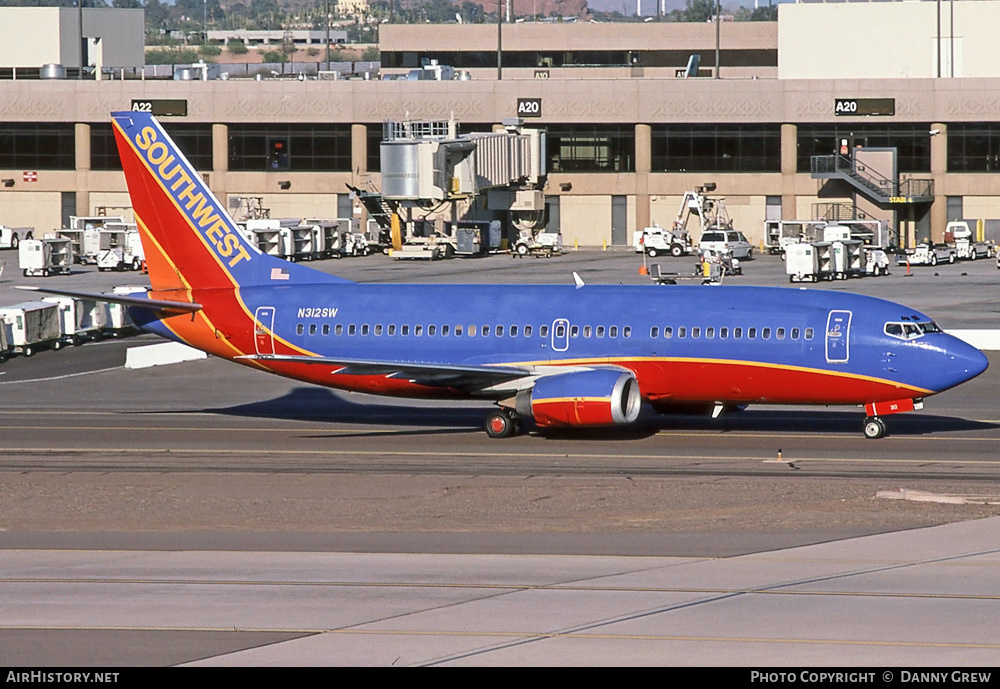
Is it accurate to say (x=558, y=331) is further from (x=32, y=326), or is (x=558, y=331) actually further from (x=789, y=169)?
(x=789, y=169)

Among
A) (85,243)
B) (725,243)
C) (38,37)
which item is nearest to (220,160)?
(85,243)

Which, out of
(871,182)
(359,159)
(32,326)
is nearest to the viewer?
(32,326)

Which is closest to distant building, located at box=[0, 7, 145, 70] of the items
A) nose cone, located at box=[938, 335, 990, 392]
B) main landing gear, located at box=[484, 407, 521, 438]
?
main landing gear, located at box=[484, 407, 521, 438]

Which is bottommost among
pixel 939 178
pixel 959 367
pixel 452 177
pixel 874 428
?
pixel 874 428

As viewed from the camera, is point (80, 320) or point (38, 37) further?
point (38, 37)

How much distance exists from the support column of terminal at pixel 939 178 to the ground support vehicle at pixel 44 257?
70387 mm

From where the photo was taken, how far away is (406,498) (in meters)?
33.3

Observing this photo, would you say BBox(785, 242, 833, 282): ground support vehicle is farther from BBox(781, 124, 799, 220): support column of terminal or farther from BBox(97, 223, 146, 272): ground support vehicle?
BBox(97, 223, 146, 272): ground support vehicle

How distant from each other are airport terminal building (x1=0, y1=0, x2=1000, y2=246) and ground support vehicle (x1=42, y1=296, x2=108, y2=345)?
66.2m

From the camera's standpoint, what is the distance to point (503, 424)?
138ft

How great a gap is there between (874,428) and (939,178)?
8980cm

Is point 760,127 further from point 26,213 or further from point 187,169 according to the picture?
point 187,169

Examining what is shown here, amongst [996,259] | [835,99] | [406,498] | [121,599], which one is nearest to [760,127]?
[835,99]

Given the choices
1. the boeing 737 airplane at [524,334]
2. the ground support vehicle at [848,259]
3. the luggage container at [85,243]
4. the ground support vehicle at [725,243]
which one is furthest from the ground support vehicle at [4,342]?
the ground support vehicle at [725,243]
